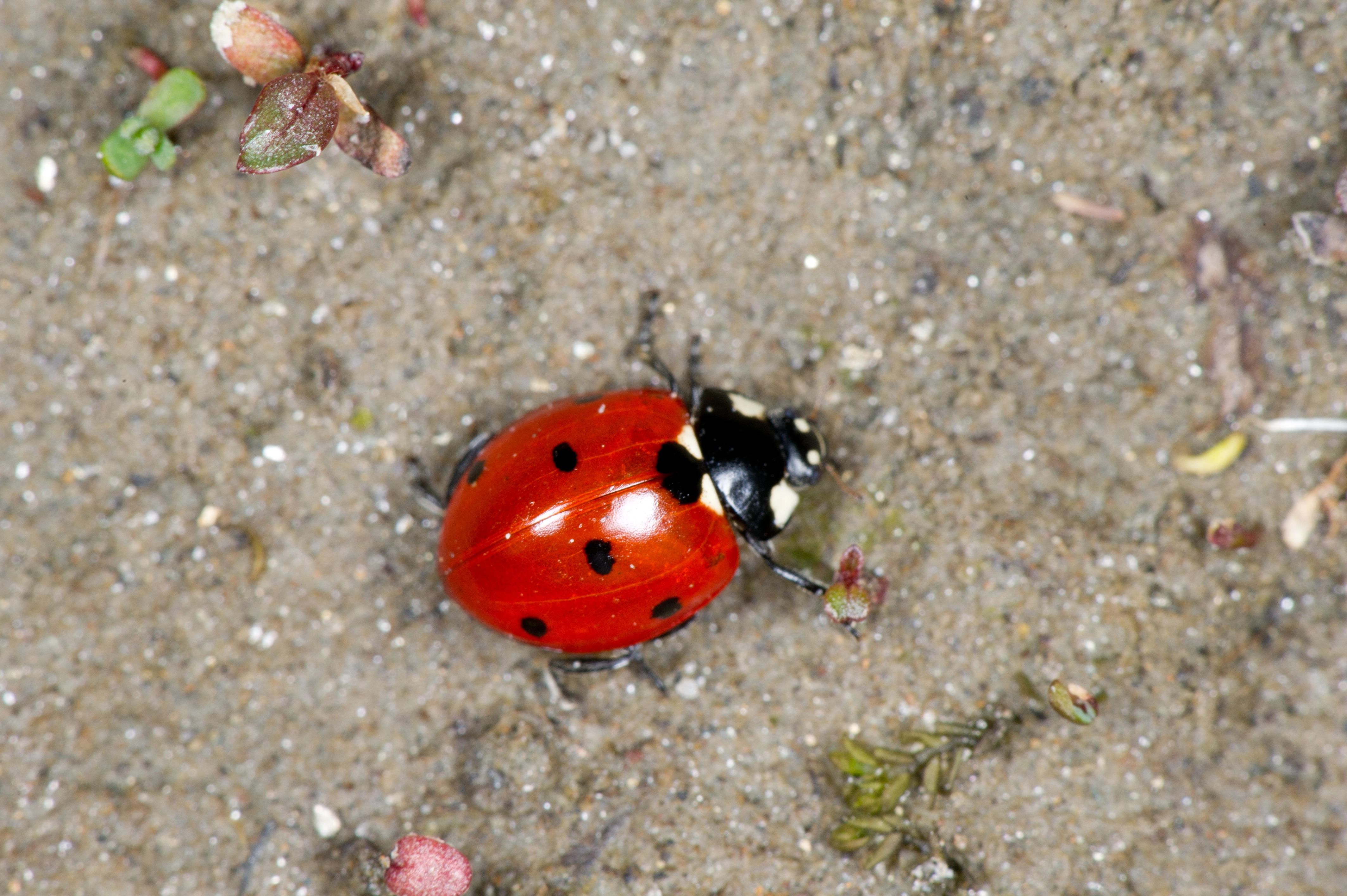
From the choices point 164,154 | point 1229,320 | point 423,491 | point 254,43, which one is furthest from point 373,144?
→ point 1229,320

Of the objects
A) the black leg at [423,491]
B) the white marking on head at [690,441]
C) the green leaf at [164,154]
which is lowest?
the black leg at [423,491]

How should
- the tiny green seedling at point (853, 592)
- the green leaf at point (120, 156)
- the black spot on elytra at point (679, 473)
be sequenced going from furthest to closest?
1. the green leaf at point (120, 156)
2. the tiny green seedling at point (853, 592)
3. the black spot on elytra at point (679, 473)

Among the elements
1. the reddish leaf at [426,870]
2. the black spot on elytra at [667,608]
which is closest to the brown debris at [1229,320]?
the black spot on elytra at [667,608]

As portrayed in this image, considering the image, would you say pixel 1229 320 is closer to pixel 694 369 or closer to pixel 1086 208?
pixel 1086 208

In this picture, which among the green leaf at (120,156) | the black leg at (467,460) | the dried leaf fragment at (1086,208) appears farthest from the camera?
the dried leaf fragment at (1086,208)

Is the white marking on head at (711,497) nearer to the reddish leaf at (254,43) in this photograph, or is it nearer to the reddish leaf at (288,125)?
the reddish leaf at (288,125)

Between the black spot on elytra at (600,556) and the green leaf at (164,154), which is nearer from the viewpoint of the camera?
the black spot on elytra at (600,556)

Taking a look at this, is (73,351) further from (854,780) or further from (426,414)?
(854,780)
